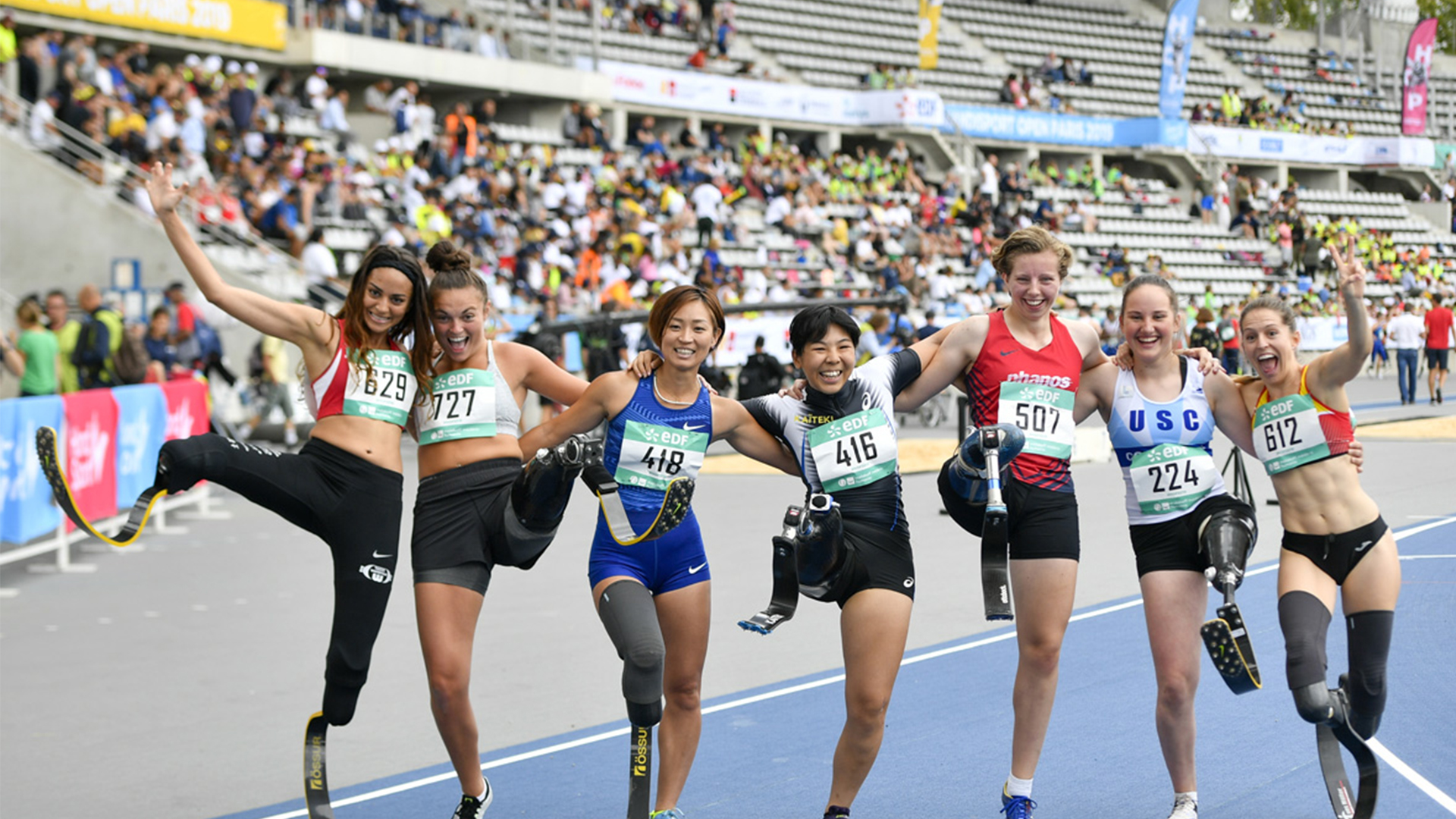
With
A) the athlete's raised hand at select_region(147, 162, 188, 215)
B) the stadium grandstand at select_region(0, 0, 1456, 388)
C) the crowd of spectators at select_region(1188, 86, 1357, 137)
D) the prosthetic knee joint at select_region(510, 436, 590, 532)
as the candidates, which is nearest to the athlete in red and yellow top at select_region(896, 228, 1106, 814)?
the prosthetic knee joint at select_region(510, 436, 590, 532)

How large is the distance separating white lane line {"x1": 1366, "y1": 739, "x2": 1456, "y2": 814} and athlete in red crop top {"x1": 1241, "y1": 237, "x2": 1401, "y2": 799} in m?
0.67

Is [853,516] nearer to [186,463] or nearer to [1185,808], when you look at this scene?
[1185,808]

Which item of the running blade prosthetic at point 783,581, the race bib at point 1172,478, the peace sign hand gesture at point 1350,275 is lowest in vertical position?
the running blade prosthetic at point 783,581

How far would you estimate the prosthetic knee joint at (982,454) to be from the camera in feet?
16.9

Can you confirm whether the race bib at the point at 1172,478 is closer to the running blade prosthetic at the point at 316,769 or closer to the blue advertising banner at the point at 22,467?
the running blade prosthetic at the point at 316,769

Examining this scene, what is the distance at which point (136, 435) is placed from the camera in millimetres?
12820

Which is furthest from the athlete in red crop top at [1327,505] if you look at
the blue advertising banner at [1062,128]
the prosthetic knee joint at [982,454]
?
the blue advertising banner at [1062,128]

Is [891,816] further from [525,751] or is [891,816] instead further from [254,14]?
[254,14]

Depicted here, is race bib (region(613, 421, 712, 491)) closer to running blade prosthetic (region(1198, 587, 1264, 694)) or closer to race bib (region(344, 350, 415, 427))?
race bib (region(344, 350, 415, 427))

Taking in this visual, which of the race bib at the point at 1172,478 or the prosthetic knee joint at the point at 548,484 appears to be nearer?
the prosthetic knee joint at the point at 548,484

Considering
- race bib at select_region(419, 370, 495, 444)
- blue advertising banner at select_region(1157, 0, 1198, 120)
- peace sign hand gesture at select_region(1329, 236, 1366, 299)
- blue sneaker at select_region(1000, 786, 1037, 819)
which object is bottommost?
blue sneaker at select_region(1000, 786, 1037, 819)

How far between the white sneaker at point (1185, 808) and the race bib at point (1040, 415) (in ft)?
4.41

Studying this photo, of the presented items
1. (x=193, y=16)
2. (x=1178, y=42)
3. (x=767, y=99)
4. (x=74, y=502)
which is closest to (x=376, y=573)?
(x=74, y=502)

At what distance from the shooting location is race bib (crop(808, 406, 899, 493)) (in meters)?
5.31
